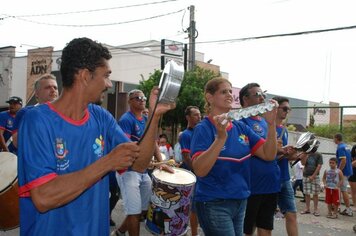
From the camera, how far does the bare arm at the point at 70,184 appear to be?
1.98m

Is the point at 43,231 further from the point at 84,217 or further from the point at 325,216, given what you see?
the point at 325,216

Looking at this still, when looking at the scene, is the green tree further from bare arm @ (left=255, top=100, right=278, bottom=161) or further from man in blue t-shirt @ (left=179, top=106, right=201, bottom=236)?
bare arm @ (left=255, top=100, right=278, bottom=161)

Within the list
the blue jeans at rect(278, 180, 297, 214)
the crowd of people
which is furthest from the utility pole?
the blue jeans at rect(278, 180, 297, 214)

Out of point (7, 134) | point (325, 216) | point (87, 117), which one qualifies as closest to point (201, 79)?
point (325, 216)

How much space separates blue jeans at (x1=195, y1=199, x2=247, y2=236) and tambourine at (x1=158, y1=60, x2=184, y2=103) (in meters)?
1.76

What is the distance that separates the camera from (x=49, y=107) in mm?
2266

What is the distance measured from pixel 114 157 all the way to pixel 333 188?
891 cm

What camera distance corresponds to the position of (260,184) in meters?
4.77

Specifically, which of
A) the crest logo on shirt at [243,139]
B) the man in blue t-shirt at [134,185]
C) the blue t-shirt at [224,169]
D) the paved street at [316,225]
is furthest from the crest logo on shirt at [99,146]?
the paved street at [316,225]

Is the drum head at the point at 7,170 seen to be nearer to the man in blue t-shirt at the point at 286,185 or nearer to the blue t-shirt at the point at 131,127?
the blue t-shirt at the point at 131,127

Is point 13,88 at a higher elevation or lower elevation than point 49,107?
higher

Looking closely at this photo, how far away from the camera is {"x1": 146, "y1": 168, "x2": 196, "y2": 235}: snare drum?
14.3 ft

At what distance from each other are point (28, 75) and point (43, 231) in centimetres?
2741

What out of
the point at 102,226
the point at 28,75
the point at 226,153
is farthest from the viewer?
the point at 28,75
